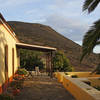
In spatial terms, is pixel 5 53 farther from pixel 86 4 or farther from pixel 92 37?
pixel 86 4

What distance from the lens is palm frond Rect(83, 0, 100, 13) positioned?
258 inches

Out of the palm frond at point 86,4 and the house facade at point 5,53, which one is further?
the house facade at point 5,53

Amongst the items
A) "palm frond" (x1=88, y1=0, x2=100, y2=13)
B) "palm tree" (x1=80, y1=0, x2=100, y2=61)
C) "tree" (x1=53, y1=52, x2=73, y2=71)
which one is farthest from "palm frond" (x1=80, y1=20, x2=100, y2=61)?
"tree" (x1=53, y1=52, x2=73, y2=71)

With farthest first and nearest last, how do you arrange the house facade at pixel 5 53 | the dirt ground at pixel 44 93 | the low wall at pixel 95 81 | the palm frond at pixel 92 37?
1. the low wall at pixel 95 81
2. the house facade at pixel 5 53
3. the dirt ground at pixel 44 93
4. the palm frond at pixel 92 37

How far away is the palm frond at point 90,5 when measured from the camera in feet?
21.5

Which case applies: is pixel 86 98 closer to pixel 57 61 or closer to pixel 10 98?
pixel 10 98

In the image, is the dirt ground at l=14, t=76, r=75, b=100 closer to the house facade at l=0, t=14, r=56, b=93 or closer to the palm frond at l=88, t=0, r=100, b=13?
the house facade at l=0, t=14, r=56, b=93

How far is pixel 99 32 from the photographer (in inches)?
252

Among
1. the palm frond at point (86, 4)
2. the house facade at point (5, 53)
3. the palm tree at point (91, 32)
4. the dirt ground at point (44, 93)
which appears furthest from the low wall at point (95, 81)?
the palm frond at point (86, 4)

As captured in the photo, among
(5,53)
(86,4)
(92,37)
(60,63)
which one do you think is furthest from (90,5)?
(60,63)

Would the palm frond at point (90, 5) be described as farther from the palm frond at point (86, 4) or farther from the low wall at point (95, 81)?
the low wall at point (95, 81)

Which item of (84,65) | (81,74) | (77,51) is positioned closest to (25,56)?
(81,74)

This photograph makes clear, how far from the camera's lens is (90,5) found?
6.75 m

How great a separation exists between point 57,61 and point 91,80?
37.4 feet
